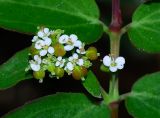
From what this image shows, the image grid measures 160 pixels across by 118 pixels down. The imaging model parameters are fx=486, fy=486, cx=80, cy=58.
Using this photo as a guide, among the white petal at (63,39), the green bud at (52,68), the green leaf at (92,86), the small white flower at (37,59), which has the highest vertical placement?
the white petal at (63,39)

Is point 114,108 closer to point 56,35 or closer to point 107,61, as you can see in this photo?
point 107,61

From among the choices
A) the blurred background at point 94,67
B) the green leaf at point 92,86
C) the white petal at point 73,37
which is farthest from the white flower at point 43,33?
the blurred background at point 94,67

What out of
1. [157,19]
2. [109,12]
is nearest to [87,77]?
[157,19]

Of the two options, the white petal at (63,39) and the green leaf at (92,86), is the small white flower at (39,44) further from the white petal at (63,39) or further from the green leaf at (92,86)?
the green leaf at (92,86)

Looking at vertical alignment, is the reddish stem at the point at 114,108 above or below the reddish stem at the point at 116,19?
below

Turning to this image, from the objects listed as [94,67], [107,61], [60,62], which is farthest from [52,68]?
[94,67]

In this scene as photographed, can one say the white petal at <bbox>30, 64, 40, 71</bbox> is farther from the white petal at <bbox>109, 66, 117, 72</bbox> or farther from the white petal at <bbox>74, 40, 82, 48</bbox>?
the white petal at <bbox>109, 66, 117, 72</bbox>

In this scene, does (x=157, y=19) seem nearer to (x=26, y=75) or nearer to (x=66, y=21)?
(x=66, y=21)
